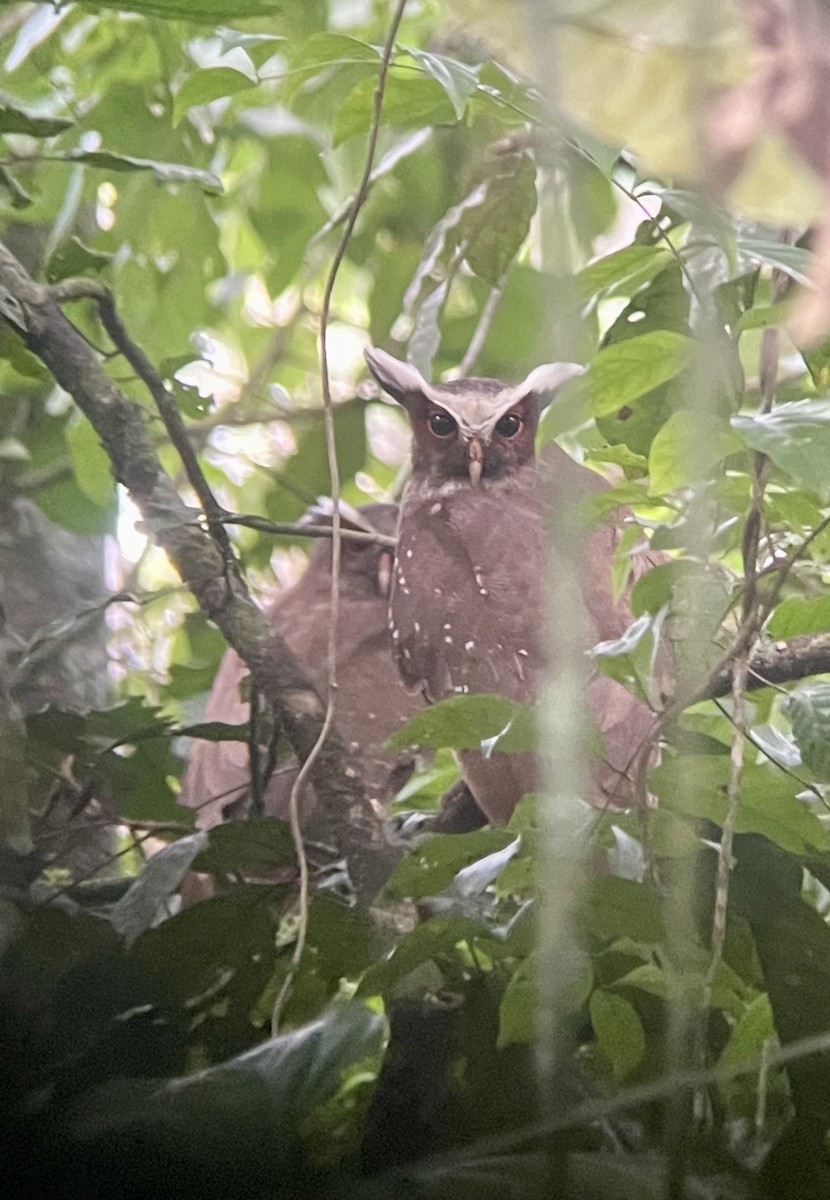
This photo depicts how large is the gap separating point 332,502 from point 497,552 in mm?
97

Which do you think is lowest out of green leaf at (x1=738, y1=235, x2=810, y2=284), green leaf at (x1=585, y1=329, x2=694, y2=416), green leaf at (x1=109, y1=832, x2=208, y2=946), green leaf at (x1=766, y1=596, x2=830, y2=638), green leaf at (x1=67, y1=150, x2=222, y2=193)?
green leaf at (x1=109, y1=832, x2=208, y2=946)

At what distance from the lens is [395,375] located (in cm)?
50

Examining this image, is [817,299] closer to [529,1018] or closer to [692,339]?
[692,339]

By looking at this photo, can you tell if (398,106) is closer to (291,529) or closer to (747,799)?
(291,529)

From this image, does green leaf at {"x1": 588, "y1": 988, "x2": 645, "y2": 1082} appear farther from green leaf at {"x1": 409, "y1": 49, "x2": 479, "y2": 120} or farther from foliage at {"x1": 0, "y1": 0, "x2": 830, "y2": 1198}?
green leaf at {"x1": 409, "y1": 49, "x2": 479, "y2": 120}

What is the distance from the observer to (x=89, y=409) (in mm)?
537

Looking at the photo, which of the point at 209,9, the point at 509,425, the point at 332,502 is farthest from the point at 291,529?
the point at 209,9

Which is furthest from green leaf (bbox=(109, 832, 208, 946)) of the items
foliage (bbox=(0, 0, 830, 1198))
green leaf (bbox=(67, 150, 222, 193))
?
green leaf (bbox=(67, 150, 222, 193))

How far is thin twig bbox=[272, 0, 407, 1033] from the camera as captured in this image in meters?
0.47

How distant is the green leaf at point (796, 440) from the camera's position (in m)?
0.41

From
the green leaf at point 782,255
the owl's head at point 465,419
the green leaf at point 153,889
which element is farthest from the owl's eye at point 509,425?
the green leaf at point 153,889

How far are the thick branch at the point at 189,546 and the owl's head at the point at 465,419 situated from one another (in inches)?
4.1

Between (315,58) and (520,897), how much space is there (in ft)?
1.15

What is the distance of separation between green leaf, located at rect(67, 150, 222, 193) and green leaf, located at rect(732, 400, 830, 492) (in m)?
0.30
